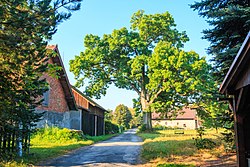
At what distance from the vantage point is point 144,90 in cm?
4003

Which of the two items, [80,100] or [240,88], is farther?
[80,100]

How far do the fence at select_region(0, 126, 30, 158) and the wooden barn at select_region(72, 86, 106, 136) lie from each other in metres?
17.6

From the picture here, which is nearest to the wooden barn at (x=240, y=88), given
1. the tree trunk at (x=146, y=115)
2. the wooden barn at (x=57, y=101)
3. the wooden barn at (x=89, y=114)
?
the wooden barn at (x=57, y=101)

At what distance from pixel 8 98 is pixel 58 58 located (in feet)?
41.8

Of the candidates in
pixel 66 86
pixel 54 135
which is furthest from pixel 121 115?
pixel 54 135

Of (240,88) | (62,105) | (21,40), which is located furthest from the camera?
(62,105)

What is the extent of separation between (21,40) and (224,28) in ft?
25.5

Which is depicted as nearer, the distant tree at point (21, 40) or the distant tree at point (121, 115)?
the distant tree at point (21, 40)

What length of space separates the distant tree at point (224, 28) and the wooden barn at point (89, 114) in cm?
1951

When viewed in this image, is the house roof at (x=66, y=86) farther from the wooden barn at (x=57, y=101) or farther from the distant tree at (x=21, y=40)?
the distant tree at (x=21, y=40)

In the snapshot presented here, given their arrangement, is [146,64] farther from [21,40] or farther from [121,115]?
[121,115]

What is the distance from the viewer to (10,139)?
1136 centimetres

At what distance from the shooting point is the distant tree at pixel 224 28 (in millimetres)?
10523

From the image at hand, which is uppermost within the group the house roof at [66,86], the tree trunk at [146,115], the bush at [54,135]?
the house roof at [66,86]
